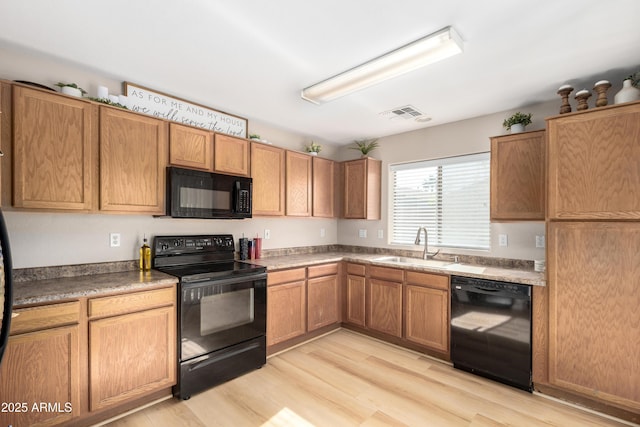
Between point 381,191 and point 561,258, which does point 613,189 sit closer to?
point 561,258

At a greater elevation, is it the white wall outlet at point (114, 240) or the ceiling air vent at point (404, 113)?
the ceiling air vent at point (404, 113)

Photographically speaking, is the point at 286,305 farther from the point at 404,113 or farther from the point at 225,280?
the point at 404,113

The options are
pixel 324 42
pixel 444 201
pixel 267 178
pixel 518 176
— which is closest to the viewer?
pixel 324 42

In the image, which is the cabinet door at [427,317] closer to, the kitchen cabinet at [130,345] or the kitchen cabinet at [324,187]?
the kitchen cabinet at [324,187]

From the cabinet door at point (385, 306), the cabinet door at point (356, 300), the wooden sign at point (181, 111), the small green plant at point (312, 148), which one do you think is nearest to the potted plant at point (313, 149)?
the small green plant at point (312, 148)

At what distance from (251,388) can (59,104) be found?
8.50ft

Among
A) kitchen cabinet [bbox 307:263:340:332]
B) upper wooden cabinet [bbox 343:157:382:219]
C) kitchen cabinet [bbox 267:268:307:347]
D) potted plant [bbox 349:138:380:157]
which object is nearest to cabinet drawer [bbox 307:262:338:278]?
kitchen cabinet [bbox 307:263:340:332]

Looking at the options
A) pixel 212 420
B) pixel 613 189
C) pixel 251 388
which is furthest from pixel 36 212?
pixel 613 189

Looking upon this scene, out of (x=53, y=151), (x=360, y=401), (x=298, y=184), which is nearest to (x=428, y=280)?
(x=360, y=401)

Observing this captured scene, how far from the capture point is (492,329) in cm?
272

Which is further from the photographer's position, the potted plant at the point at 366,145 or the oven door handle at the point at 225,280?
the potted plant at the point at 366,145

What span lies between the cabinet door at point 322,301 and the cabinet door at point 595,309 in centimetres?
214

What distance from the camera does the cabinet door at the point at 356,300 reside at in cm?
371

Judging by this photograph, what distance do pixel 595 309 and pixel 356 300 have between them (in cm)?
222
